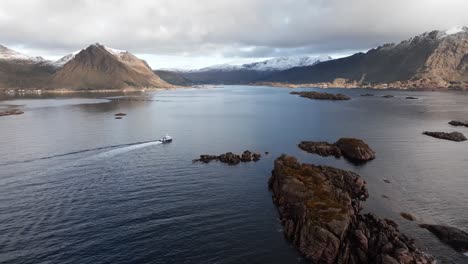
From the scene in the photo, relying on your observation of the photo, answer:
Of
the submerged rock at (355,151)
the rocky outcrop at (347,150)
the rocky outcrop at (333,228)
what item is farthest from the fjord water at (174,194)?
the rocky outcrop at (347,150)

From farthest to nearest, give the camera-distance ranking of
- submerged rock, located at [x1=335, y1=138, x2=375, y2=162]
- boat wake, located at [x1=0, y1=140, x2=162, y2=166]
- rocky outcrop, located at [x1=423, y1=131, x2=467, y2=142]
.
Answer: rocky outcrop, located at [x1=423, y1=131, x2=467, y2=142] → submerged rock, located at [x1=335, y1=138, x2=375, y2=162] → boat wake, located at [x1=0, y1=140, x2=162, y2=166]

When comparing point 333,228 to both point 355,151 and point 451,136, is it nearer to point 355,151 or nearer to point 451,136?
point 355,151

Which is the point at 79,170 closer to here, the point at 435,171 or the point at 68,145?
the point at 68,145

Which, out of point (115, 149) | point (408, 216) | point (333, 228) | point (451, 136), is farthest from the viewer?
point (451, 136)

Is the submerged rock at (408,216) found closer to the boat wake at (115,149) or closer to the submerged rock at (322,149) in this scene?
the submerged rock at (322,149)

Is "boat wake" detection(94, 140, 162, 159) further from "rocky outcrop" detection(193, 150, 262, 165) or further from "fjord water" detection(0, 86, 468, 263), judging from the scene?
"rocky outcrop" detection(193, 150, 262, 165)

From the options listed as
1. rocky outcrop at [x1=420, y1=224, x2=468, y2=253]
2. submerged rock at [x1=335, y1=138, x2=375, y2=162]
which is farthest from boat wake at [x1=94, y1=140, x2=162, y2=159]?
rocky outcrop at [x1=420, y1=224, x2=468, y2=253]

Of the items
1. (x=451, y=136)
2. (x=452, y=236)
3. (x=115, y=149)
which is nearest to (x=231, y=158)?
(x=115, y=149)
